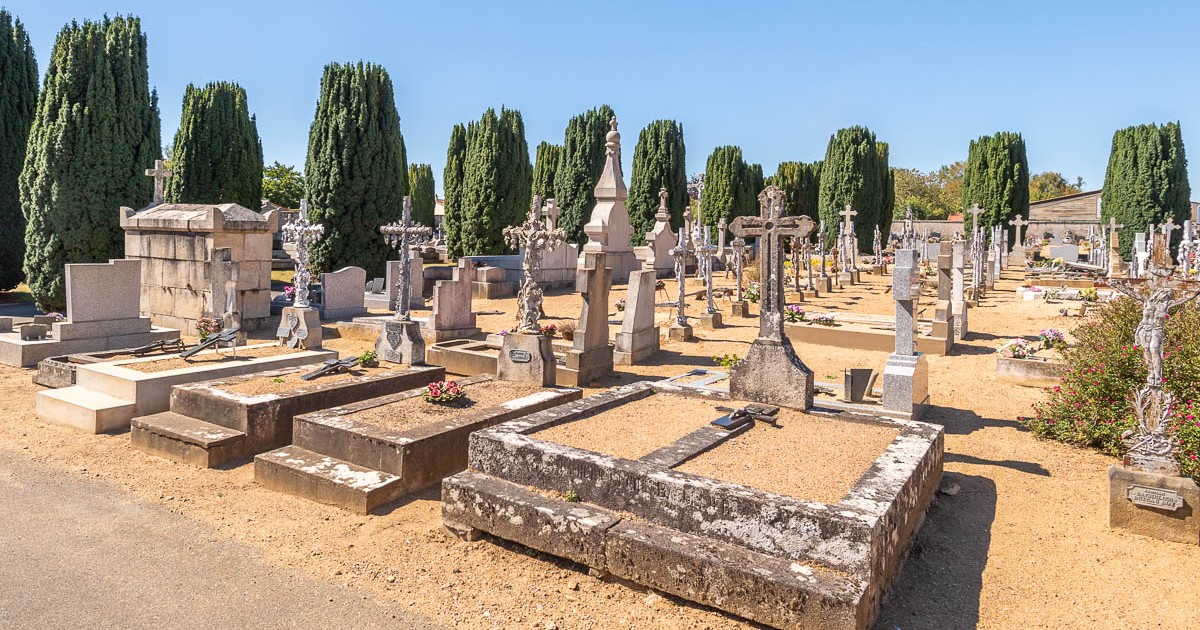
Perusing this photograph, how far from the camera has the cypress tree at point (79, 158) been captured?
1606 centimetres

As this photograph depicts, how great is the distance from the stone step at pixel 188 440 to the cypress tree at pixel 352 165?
15111 millimetres

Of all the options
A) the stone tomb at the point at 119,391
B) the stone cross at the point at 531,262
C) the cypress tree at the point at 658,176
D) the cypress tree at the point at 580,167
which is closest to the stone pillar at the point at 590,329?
the stone cross at the point at 531,262

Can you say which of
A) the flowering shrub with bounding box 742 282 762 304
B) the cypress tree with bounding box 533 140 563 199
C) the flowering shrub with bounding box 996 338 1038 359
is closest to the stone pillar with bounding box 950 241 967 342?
the flowering shrub with bounding box 996 338 1038 359

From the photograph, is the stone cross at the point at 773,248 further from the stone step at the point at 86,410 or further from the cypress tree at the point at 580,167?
the cypress tree at the point at 580,167

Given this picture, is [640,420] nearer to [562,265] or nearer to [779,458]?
[779,458]

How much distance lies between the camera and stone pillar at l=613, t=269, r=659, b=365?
11297 millimetres

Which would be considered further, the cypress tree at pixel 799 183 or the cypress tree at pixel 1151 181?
the cypress tree at pixel 799 183

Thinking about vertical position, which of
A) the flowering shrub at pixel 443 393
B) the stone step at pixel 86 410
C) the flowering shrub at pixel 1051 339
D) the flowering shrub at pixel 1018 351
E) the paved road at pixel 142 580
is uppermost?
the flowering shrub at pixel 1051 339

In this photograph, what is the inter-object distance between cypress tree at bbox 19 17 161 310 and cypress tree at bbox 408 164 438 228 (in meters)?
25.1

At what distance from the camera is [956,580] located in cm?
438

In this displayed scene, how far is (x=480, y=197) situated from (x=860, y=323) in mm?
19069

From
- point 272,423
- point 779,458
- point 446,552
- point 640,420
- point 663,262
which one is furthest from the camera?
point 663,262

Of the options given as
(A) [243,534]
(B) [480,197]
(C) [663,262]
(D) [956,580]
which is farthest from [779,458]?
(B) [480,197]

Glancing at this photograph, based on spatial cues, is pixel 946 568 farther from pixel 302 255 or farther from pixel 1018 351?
pixel 302 255
